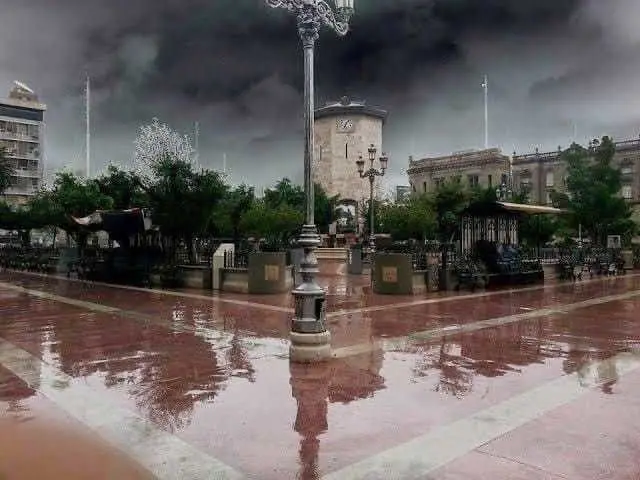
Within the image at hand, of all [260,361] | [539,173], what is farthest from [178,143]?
[539,173]

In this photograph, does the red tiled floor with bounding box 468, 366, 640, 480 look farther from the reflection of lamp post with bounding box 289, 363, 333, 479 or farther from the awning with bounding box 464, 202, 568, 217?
the awning with bounding box 464, 202, 568, 217

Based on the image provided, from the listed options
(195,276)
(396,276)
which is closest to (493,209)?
(396,276)

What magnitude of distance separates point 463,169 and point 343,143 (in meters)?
17.4

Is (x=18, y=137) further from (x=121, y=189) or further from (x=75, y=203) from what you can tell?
(x=121, y=189)

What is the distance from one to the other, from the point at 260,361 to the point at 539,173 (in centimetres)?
7080

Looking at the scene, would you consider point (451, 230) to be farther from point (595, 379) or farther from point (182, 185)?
point (595, 379)

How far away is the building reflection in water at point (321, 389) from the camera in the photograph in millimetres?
4762

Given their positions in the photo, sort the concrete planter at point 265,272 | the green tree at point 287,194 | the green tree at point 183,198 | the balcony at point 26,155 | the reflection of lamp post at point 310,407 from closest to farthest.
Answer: the reflection of lamp post at point 310,407 < the concrete planter at point 265,272 < the green tree at point 183,198 < the green tree at point 287,194 < the balcony at point 26,155

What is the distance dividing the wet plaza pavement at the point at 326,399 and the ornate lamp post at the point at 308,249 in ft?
1.07

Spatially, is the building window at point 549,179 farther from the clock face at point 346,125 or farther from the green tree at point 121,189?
the green tree at point 121,189

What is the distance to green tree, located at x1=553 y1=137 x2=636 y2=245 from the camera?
30750 millimetres

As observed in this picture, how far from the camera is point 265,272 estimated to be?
17.5 metres

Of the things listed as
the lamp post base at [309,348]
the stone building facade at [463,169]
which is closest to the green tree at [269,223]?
the lamp post base at [309,348]

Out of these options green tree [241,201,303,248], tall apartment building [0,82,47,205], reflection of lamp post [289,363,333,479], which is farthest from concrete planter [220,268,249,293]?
tall apartment building [0,82,47,205]
